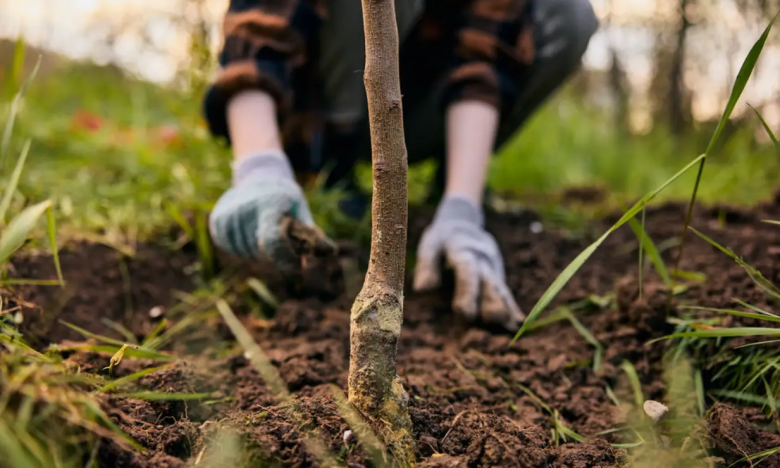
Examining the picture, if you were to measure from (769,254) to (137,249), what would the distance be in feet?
5.40

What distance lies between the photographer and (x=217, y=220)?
1360mm

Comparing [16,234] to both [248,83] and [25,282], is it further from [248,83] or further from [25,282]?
[248,83]

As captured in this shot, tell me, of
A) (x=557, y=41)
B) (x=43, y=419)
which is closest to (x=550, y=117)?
(x=557, y=41)

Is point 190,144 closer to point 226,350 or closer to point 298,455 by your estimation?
point 226,350

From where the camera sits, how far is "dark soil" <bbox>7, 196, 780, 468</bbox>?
0.79 metres

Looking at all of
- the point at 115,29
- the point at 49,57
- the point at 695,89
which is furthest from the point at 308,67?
the point at 49,57

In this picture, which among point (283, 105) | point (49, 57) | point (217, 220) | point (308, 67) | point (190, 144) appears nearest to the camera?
point (217, 220)

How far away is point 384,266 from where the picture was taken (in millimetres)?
833

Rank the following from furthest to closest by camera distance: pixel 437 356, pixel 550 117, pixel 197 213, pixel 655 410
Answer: pixel 550 117 → pixel 197 213 → pixel 437 356 → pixel 655 410

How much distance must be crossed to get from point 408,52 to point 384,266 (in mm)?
1305

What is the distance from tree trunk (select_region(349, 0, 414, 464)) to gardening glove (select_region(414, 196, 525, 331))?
1.78 ft

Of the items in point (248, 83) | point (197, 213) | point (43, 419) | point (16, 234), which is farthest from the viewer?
point (197, 213)

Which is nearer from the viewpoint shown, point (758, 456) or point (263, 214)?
point (758, 456)

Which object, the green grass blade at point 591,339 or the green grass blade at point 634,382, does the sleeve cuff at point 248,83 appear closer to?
the green grass blade at point 591,339
